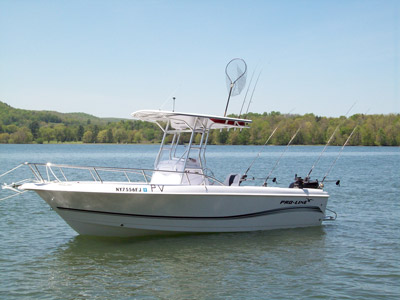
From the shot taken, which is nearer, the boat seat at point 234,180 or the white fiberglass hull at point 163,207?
the white fiberglass hull at point 163,207

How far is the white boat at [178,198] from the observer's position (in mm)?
10109

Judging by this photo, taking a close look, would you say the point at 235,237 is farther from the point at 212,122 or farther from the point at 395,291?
the point at 395,291

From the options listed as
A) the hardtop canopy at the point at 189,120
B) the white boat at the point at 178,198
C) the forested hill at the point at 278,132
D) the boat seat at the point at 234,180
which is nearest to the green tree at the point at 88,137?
the forested hill at the point at 278,132

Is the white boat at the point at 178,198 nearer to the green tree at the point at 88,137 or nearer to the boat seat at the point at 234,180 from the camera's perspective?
the boat seat at the point at 234,180

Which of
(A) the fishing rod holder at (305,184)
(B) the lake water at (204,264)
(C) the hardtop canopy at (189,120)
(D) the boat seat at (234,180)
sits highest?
(C) the hardtop canopy at (189,120)

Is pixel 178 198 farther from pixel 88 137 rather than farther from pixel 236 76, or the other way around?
pixel 88 137

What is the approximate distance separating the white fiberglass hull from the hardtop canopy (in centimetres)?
181

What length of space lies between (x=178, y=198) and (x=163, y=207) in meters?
0.44

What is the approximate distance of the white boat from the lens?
10109 mm

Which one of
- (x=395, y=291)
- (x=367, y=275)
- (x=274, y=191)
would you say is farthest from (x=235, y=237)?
(x=395, y=291)

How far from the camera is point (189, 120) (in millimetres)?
11570

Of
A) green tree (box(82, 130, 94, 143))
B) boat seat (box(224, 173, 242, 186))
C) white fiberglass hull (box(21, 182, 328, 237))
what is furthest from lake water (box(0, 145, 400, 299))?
green tree (box(82, 130, 94, 143))

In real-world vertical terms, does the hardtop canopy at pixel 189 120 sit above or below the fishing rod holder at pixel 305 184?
above

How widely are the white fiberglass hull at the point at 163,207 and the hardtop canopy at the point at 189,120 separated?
1807 millimetres
